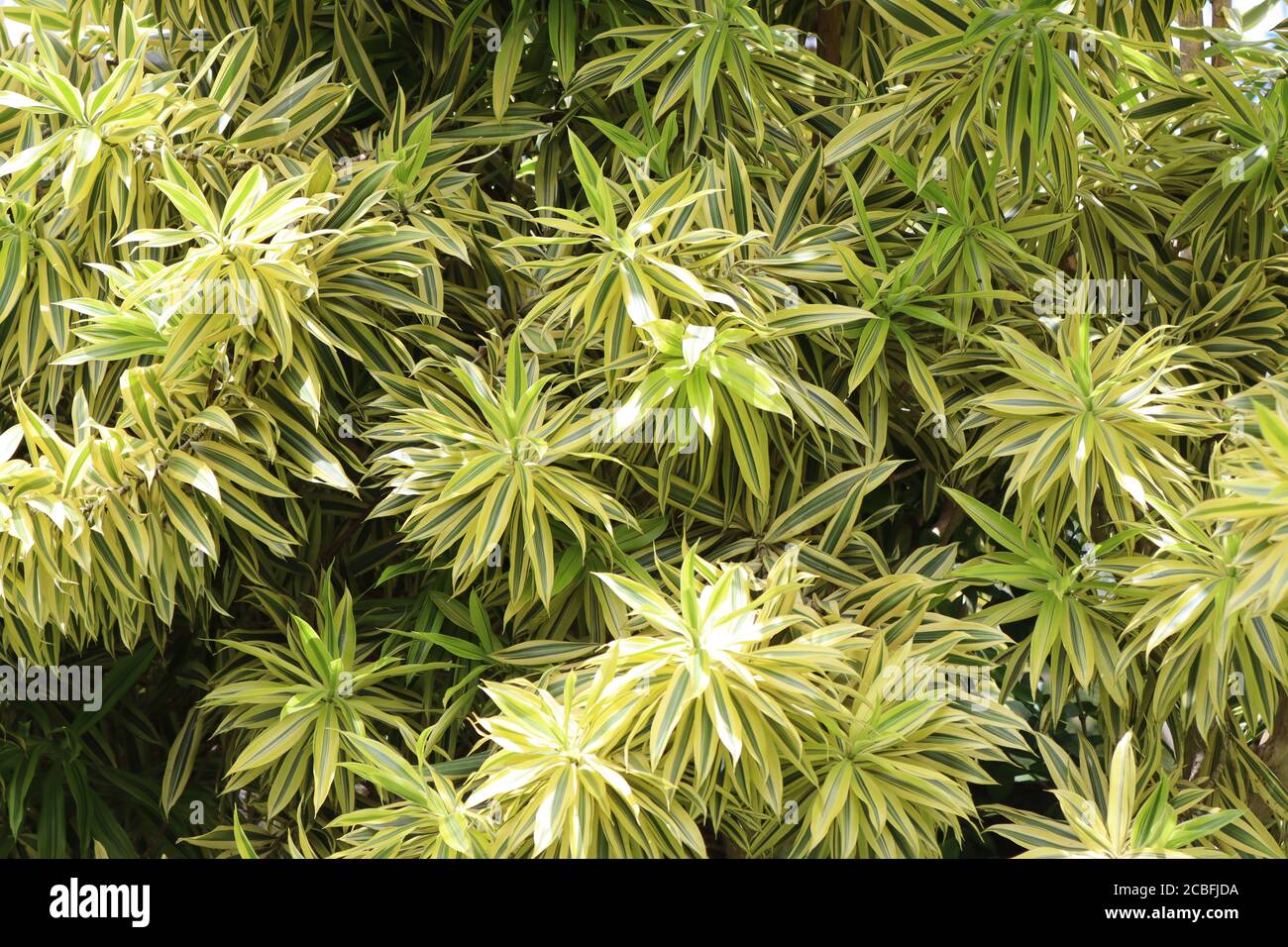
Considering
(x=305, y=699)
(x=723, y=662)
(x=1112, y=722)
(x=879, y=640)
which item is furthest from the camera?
(x=1112, y=722)

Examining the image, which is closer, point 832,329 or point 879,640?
point 879,640

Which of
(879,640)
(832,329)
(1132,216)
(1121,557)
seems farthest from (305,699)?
(1132,216)

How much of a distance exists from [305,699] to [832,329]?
3.21 ft

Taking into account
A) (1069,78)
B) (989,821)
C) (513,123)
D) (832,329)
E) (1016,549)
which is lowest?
(989,821)

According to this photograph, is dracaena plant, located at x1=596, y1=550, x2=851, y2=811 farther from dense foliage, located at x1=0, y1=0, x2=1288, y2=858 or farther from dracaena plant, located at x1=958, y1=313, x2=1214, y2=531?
dracaena plant, located at x1=958, y1=313, x2=1214, y2=531

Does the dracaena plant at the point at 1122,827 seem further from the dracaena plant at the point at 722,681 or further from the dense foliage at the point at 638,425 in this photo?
the dracaena plant at the point at 722,681

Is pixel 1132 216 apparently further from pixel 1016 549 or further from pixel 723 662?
pixel 723 662

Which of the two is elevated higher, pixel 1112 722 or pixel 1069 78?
pixel 1069 78

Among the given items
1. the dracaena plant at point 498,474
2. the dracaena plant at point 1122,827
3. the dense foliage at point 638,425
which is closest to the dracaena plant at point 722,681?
the dense foliage at point 638,425

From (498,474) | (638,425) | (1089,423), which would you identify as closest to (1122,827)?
(1089,423)

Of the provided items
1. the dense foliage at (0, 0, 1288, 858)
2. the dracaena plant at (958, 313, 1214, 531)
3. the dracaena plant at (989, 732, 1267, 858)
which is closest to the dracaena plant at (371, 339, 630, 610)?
the dense foliage at (0, 0, 1288, 858)

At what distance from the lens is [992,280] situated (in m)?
1.94

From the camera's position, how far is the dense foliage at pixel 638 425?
1.56m

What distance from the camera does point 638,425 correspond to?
1662 mm
